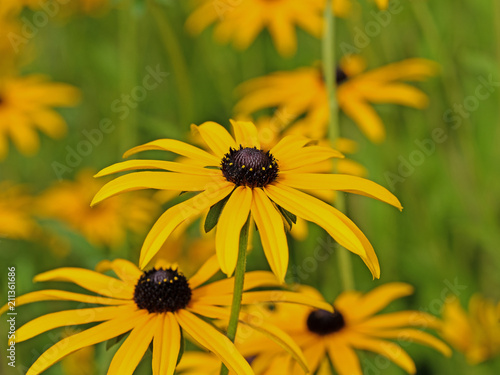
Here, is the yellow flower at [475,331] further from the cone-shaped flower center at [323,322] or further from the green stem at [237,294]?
the green stem at [237,294]

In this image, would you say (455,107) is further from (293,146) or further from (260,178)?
(260,178)

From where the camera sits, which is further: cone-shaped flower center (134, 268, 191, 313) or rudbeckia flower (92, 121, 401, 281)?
cone-shaped flower center (134, 268, 191, 313)

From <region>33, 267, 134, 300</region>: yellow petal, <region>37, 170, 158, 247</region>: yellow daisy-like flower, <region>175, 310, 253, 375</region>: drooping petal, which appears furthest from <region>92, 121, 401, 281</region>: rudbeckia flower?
<region>37, 170, 158, 247</region>: yellow daisy-like flower

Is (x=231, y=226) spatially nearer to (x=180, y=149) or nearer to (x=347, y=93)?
(x=180, y=149)

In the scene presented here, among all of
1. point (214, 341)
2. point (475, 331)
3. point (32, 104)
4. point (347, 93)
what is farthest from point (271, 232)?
point (32, 104)

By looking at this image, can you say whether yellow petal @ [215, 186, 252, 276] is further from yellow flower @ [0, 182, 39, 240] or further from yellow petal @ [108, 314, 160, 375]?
yellow flower @ [0, 182, 39, 240]

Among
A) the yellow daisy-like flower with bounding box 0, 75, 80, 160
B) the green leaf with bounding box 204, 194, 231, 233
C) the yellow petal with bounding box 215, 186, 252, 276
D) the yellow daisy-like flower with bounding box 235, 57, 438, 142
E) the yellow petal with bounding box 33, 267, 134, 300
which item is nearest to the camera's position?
the yellow petal with bounding box 215, 186, 252, 276
